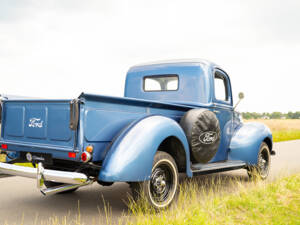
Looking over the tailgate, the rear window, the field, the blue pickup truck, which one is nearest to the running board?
the blue pickup truck

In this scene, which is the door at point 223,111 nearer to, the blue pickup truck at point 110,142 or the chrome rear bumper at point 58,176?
the blue pickup truck at point 110,142

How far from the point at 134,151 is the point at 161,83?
293cm

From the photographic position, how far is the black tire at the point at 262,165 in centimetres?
684

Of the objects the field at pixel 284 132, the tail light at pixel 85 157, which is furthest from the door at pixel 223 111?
the field at pixel 284 132

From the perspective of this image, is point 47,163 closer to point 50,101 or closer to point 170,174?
point 50,101

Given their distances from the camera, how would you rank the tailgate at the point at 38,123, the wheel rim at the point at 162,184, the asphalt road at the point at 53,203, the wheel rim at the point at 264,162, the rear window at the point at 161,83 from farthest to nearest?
1. the wheel rim at the point at 264,162
2. the rear window at the point at 161,83
3. the wheel rim at the point at 162,184
4. the asphalt road at the point at 53,203
5. the tailgate at the point at 38,123

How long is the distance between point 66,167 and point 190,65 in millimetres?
3042

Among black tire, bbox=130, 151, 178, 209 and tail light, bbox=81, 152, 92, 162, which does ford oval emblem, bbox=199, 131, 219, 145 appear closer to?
black tire, bbox=130, 151, 178, 209

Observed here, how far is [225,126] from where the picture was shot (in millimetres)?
6555

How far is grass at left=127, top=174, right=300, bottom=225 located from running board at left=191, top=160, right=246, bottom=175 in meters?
0.63

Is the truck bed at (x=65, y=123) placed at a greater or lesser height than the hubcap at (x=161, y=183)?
greater

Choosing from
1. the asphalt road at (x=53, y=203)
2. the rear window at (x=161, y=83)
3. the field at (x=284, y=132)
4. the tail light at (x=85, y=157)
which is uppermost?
the rear window at (x=161, y=83)

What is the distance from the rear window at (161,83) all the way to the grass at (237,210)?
243 cm

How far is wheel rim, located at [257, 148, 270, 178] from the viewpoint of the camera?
7.05 m
